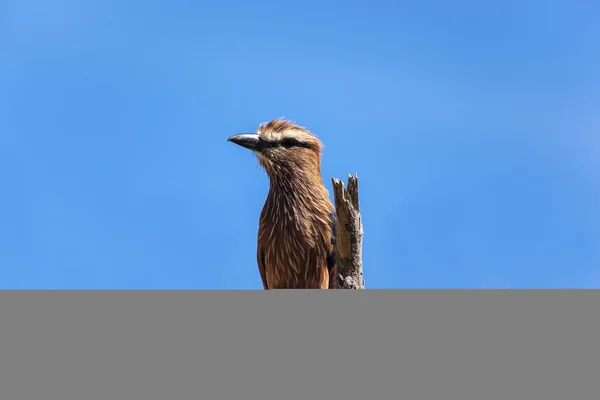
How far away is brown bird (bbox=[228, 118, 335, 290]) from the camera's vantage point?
6.14 metres

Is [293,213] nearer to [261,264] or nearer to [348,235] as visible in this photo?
[261,264]

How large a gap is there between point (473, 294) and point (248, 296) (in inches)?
28.9

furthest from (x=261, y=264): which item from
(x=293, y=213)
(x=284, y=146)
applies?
(x=284, y=146)

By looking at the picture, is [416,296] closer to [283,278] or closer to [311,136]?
[283,278]

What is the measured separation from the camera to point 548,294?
2.26 metres

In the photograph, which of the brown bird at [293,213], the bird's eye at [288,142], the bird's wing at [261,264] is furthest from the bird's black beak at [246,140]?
the bird's wing at [261,264]

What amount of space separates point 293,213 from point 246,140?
0.97 metres

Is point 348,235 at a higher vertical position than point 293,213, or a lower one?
lower

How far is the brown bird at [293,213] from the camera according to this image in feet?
20.2

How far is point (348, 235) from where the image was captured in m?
4.91

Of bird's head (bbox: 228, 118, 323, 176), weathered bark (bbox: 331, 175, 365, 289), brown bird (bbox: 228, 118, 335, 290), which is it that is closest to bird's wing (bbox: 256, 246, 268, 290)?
brown bird (bbox: 228, 118, 335, 290)

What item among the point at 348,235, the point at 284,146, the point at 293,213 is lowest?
the point at 348,235

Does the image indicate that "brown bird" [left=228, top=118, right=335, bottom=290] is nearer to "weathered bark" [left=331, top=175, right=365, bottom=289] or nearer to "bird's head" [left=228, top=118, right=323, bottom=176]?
"bird's head" [left=228, top=118, right=323, bottom=176]

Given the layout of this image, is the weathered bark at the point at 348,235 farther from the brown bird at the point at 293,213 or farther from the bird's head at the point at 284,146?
the bird's head at the point at 284,146
